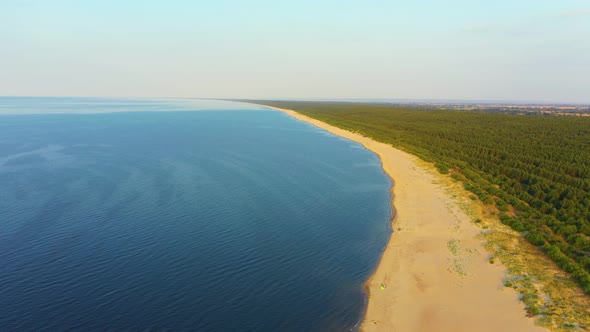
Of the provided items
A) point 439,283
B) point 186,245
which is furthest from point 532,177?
point 186,245

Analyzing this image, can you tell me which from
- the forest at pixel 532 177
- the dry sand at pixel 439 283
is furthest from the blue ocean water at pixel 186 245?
the forest at pixel 532 177

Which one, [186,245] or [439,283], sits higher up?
[439,283]

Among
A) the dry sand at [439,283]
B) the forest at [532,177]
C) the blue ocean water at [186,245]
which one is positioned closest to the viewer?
the dry sand at [439,283]

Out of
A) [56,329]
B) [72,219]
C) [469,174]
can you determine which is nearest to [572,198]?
[469,174]

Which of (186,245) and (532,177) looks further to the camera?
(532,177)

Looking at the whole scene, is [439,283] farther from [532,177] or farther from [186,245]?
[532,177]

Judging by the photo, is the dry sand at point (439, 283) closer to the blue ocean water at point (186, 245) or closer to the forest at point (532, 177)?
the blue ocean water at point (186, 245)
